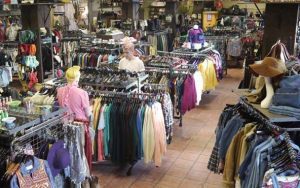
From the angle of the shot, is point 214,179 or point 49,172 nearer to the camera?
point 49,172

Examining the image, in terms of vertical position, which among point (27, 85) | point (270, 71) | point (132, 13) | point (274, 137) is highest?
point (132, 13)

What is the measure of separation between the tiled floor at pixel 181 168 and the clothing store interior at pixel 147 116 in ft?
0.05

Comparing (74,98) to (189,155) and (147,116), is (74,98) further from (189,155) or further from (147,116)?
(189,155)

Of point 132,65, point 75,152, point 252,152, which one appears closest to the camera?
point 252,152

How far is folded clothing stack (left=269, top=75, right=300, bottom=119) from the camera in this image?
302cm

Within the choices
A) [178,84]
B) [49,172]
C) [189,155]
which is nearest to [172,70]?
[178,84]

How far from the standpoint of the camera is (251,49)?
39.2 ft

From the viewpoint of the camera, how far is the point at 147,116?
507cm

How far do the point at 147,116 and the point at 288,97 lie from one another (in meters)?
2.38

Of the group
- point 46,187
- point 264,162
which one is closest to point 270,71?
point 264,162

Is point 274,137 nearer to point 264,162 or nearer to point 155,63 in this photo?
point 264,162

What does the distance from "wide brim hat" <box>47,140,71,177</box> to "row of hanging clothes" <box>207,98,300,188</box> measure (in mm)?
1580

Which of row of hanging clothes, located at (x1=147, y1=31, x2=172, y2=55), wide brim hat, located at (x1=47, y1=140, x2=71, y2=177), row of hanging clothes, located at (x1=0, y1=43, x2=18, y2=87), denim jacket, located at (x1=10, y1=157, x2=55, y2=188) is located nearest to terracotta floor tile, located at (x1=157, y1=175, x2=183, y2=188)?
wide brim hat, located at (x1=47, y1=140, x2=71, y2=177)

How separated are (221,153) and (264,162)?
78cm
